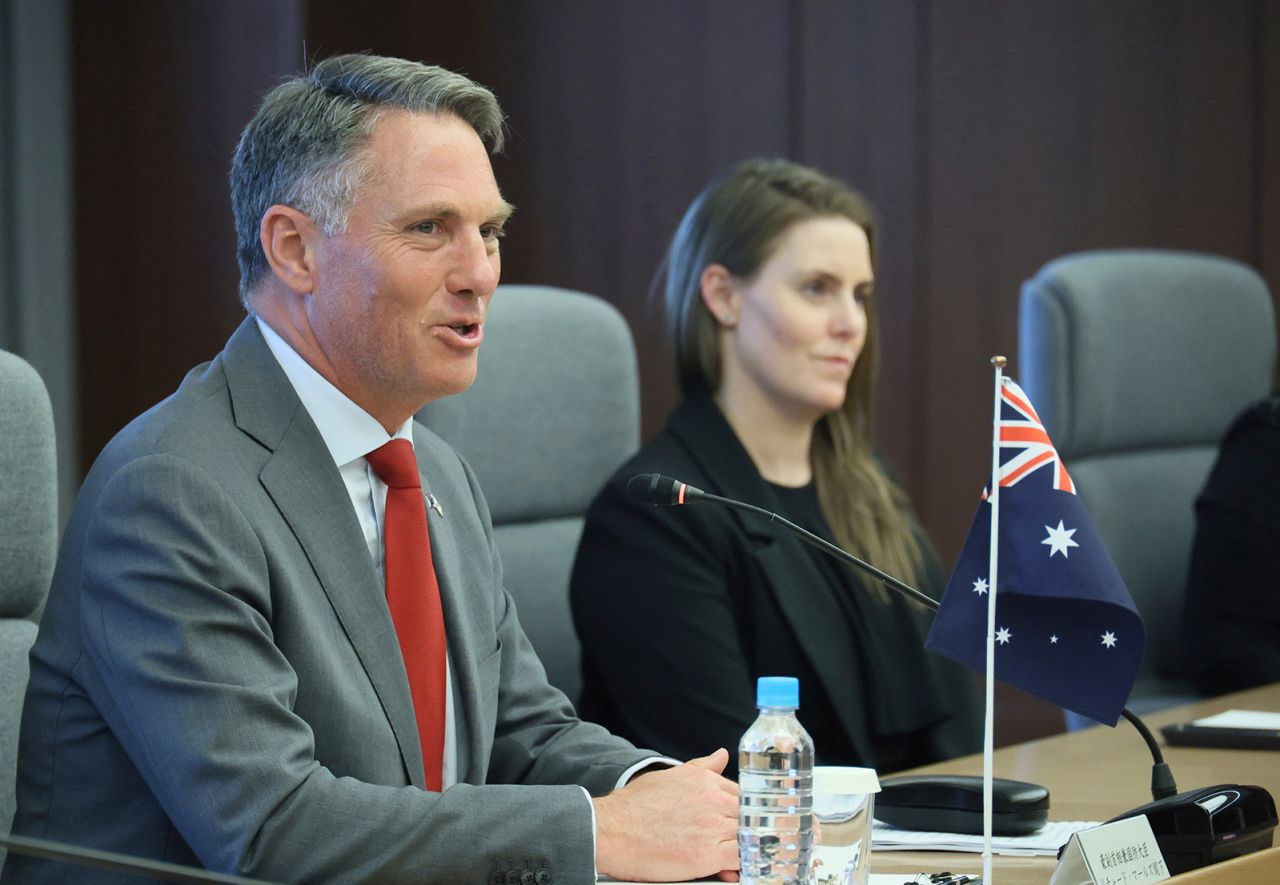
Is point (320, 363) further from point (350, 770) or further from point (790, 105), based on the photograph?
point (790, 105)

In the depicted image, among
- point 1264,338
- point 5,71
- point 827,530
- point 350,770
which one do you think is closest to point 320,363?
point 350,770

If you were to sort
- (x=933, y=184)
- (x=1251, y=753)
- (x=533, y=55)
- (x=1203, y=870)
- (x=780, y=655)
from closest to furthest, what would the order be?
1. (x=1203, y=870)
2. (x=1251, y=753)
3. (x=780, y=655)
4. (x=533, y=55)
5. (x=933, y=184)

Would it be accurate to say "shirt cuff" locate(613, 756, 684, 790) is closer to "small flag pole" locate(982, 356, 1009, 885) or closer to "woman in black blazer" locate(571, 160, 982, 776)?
"small flag pole" locate(982, 356, 1009, 885)

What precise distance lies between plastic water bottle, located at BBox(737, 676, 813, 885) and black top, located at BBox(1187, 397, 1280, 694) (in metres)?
1.79

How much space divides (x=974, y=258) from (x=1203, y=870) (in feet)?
10.0

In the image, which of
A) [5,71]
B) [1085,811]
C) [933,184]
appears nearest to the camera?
[1085,811]

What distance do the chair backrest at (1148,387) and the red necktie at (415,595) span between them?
1641mm

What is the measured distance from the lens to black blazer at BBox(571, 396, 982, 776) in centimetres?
239

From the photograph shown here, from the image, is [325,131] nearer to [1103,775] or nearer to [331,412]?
A: [331,412]

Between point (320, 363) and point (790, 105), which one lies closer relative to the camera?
point (320, 363)

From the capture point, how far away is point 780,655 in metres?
2.52

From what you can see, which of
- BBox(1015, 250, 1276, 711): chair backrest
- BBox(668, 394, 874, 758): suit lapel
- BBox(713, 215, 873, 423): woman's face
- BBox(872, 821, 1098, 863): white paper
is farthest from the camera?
BBox(1015, 250, 1276, 711): chair backrest

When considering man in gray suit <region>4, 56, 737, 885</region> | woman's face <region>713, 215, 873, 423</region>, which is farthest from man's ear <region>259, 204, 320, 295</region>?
woman's face <region>713, 215, 873, 423</region>

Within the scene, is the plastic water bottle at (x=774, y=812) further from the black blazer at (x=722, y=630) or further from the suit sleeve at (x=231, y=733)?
the black blazer at (x=722, y=630)
